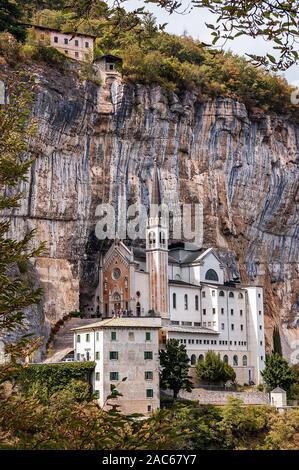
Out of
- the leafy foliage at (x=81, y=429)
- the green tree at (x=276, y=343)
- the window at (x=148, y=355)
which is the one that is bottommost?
the leafy foliage at (x=81, y=429)

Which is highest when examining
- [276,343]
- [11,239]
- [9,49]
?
[9,49]

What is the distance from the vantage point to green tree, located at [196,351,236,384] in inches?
1951

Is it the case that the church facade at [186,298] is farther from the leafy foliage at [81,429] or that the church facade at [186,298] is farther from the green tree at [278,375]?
the leafy foliage at [81,429]

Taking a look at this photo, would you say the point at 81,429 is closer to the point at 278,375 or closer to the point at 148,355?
the point at 148,355

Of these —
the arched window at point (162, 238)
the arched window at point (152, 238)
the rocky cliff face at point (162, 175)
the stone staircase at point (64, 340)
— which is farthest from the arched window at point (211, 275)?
the stone staircase at point (64, 340)

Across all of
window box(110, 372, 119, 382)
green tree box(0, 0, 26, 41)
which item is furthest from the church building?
green tree box(0, 0, 26, 41)

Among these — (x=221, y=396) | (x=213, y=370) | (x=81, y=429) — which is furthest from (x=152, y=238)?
(x=81, y=429)

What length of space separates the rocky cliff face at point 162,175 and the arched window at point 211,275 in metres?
2.72

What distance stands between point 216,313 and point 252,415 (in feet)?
50.2

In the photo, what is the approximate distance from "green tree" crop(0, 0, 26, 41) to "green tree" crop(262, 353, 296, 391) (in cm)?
2940

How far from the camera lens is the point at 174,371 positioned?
44.1m

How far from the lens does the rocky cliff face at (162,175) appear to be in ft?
169

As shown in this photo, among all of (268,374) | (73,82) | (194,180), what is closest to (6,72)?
(73,82)

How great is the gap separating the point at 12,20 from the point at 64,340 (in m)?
23.6
